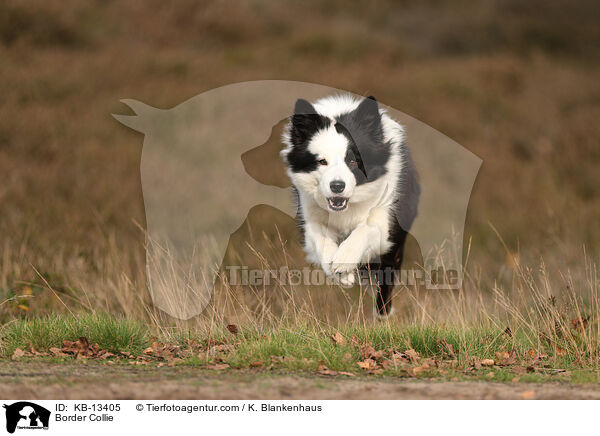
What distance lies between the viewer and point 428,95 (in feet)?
53.0

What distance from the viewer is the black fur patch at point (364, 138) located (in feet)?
16.9

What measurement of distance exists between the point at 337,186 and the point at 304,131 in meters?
0.69

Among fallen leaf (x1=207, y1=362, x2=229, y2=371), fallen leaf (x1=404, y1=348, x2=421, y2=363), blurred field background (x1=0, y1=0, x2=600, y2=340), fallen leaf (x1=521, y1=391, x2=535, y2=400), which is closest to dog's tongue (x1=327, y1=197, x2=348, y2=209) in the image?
fallen leaf (x1=404, y1=348, x2=421, y2=363)

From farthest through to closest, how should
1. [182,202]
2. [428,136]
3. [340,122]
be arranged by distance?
[428,136] < [182,202] < [340,122]

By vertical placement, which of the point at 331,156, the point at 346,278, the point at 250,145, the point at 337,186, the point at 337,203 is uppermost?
the point at 250,145

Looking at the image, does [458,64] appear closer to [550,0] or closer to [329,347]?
[550,0]

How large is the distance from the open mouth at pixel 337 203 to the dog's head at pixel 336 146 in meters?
0.04

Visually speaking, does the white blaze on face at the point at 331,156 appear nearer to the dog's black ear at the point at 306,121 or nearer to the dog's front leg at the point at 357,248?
the dog's black ear at the point at 306,121

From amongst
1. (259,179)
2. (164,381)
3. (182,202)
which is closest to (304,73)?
(259,179)

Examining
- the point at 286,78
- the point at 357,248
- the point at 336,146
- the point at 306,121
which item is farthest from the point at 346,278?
the point at 286,78

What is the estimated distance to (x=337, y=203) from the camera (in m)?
4.83

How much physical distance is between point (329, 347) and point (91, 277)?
392cm

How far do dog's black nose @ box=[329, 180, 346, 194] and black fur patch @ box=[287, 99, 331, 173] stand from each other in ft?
1.49
